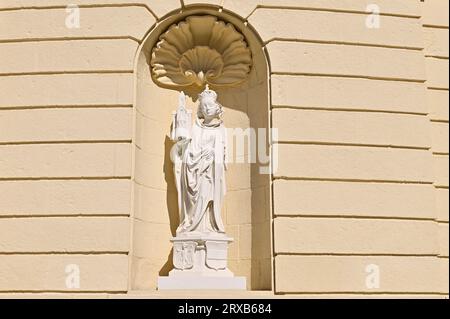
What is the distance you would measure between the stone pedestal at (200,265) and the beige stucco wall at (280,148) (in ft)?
1.56

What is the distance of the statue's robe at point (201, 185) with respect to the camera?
7.31 metres

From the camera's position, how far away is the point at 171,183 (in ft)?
25.6

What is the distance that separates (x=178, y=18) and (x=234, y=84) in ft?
3.90

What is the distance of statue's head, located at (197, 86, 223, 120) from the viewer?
760cm

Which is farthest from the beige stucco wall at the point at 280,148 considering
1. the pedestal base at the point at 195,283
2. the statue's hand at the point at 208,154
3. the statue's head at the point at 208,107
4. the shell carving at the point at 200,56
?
the statue's hand at the point at 208,154

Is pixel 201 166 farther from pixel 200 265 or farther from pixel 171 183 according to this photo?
pixel 200 265

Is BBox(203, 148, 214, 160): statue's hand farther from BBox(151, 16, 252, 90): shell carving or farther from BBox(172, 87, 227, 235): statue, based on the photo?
BBox(151, 16, 252, 90): shell carving

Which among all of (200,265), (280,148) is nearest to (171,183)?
(200,265)

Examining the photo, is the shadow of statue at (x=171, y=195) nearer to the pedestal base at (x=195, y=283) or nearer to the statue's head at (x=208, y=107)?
the statue's head at (x=208, y=107)

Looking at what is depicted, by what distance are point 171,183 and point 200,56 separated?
1.86 metres
